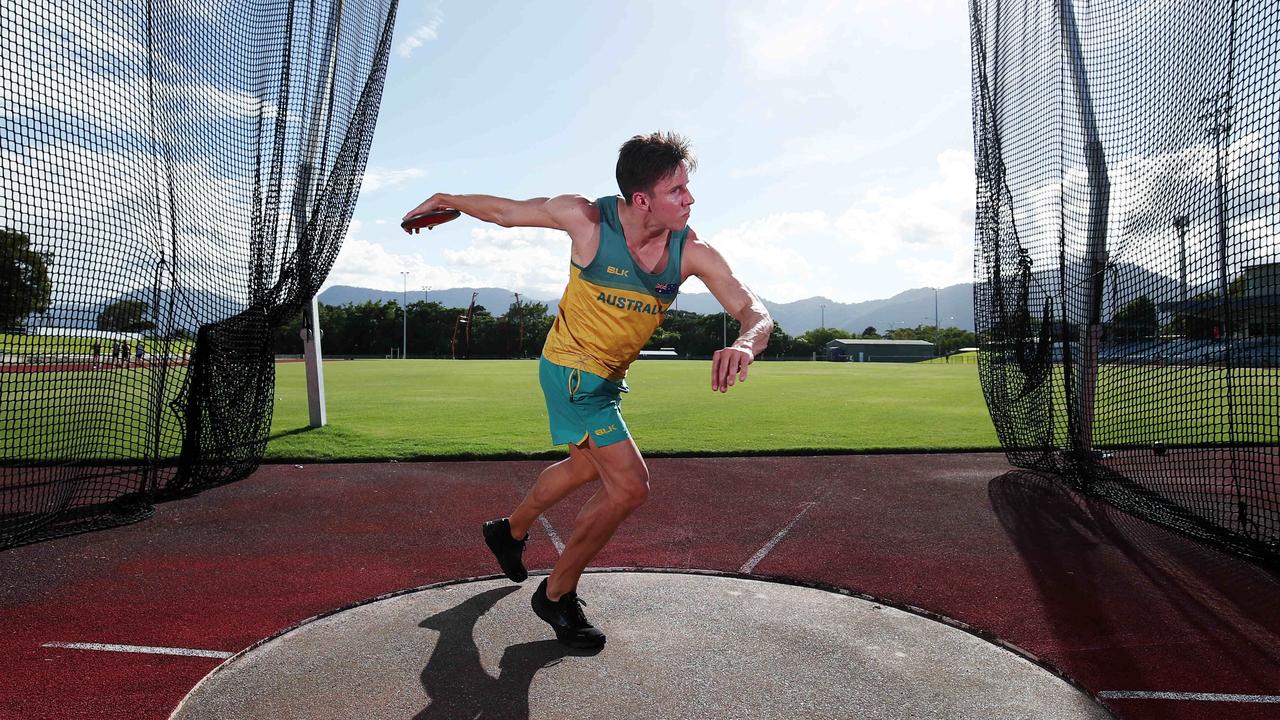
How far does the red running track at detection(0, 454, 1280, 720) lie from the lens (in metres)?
3.55

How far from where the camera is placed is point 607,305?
142 inches

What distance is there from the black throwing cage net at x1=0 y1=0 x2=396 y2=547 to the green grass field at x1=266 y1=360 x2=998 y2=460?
198 cm

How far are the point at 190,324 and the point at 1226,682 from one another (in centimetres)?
736

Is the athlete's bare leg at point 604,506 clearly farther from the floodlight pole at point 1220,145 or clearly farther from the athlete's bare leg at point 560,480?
the floodlight pole at point 1220,145

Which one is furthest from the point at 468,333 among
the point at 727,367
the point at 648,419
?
the point at 727,367

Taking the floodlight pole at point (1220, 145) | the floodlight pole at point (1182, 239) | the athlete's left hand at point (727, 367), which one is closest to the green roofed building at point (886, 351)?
the floodlight pole at point (1182, 239)

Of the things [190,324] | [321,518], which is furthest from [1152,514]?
[190,324]

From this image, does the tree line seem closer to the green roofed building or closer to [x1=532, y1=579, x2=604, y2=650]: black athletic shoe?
the green roofed building

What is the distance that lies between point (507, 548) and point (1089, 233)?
6.04 m

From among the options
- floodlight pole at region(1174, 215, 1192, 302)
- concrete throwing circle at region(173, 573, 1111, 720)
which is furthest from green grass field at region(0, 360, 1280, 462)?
concrete throwing circle at region(173, 573, 1111, 720)

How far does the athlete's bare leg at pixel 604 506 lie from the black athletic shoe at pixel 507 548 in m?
0.62

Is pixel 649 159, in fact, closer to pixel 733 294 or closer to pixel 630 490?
pixel 733 294

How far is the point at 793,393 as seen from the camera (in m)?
19.3

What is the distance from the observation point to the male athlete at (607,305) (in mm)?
3514
